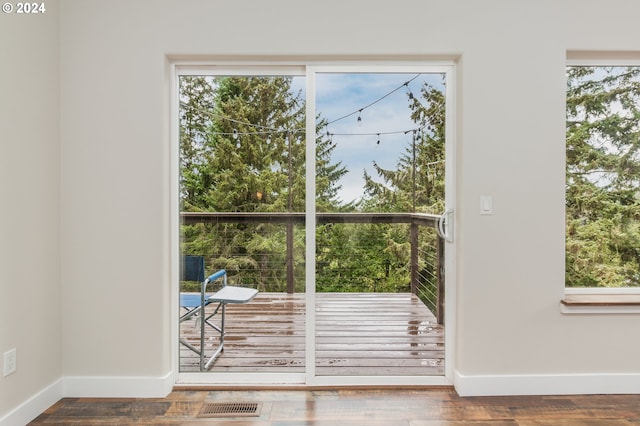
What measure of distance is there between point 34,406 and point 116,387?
402 mm

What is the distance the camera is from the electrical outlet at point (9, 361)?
2037mm

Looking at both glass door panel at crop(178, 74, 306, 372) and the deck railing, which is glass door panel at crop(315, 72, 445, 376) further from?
glass door panel at crop(178, 74, 306, 372)

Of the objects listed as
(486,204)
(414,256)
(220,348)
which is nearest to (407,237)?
(414,256)

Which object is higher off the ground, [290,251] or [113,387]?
[290,251]

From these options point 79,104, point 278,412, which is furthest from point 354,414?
point 79,104

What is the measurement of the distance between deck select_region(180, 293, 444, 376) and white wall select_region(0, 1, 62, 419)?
78 cm

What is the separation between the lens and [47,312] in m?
2.32

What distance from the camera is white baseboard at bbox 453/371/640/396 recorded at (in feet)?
8.04

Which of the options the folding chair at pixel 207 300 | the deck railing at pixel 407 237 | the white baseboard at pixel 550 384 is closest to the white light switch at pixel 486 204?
the deck railing at pixel 407 237

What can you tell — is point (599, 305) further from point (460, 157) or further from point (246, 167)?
point (246, 167)

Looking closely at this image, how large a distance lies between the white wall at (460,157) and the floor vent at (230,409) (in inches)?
15.3

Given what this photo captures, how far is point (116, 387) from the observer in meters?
2.44

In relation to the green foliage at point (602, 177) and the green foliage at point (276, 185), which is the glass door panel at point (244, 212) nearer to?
the green foliage at point (276, 185)

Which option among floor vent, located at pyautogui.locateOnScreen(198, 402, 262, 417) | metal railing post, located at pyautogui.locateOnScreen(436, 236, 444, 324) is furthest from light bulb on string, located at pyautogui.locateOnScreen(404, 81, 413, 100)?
floor vent, located at pyautogui.locateOnScreen(198, 402, 262, 417)
